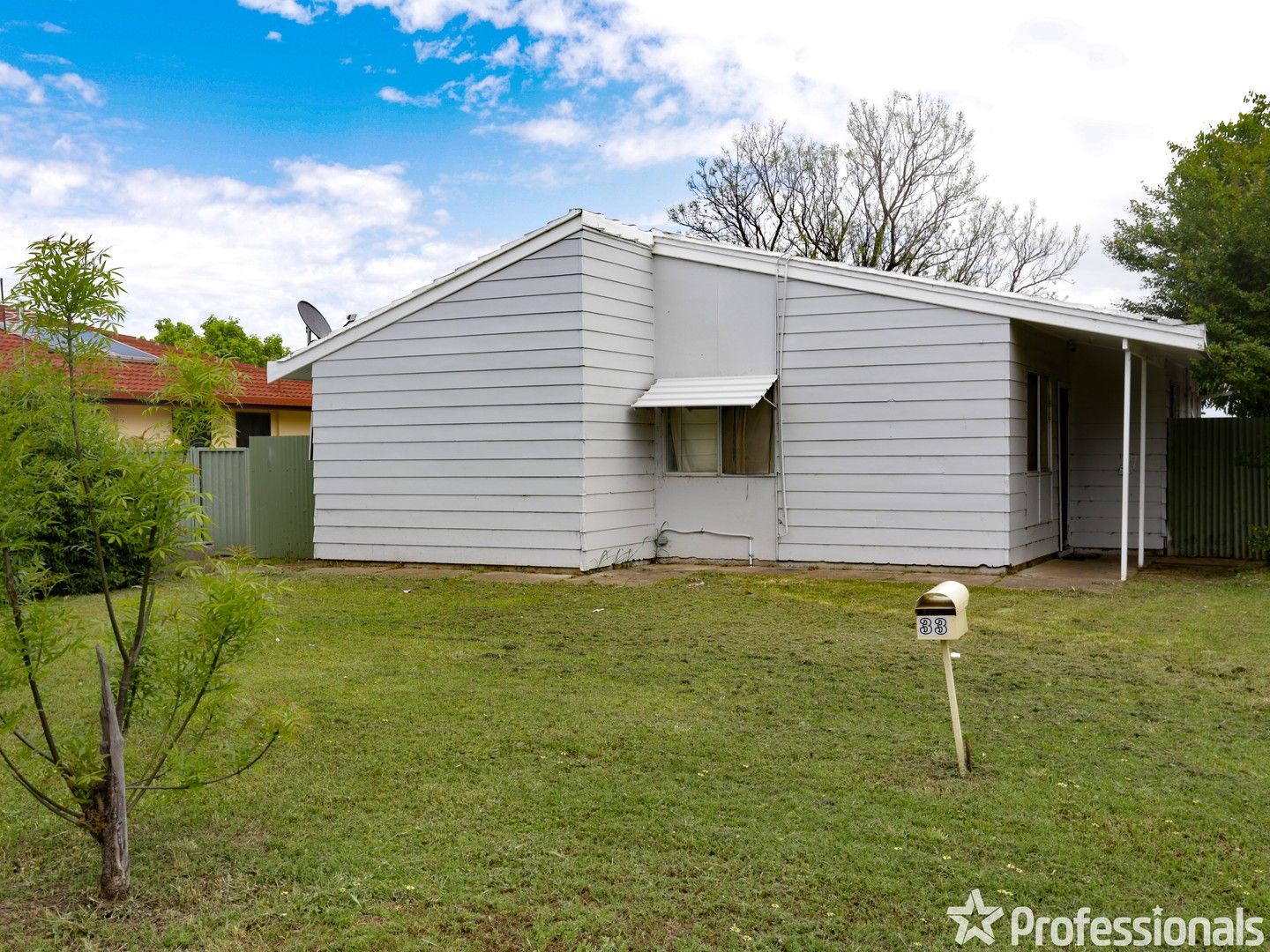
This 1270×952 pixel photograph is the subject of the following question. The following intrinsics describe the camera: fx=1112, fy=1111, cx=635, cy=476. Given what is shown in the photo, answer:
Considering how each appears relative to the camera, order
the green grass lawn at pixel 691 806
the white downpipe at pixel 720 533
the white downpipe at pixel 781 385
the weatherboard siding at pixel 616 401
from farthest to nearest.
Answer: the white downpipe at pixel 720 533
the white downpipe at pixel 781 385
the weatherboard siding at pixel 616 401
the green grass lawn at pixel 691 806

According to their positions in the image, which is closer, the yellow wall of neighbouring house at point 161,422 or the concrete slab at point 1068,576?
the yellow wall of neighbouring house at point 161,422

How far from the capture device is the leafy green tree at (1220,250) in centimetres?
1341

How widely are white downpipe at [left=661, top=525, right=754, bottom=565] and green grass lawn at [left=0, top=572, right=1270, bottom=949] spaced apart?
473 cm

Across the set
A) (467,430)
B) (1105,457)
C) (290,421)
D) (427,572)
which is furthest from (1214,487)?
(290,421)

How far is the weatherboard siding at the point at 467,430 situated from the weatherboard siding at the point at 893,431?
7.13 ft

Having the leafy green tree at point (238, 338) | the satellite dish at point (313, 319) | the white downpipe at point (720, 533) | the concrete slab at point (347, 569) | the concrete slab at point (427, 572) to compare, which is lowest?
the concrete slab at point (347, 569)

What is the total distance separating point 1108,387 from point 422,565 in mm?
8849

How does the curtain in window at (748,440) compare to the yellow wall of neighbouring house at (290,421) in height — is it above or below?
below

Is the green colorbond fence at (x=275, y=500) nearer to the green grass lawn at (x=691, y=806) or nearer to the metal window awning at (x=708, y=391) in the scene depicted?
the metal window awning at (x=708, y=391)

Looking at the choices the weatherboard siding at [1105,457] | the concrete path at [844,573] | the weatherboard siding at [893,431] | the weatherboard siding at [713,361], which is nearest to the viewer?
the concrete path at [844,573]

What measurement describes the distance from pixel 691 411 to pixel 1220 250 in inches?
326

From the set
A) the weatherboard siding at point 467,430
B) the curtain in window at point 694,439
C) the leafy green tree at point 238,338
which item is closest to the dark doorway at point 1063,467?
the curtain in window at point 694,439

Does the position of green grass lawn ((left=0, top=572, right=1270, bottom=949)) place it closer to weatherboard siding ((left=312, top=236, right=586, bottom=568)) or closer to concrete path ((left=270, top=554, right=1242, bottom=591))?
concrete path ((left=270, top=554, right=1242, bottom=591))

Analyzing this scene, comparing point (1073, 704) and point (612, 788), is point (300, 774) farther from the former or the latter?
point (1073, 704)
